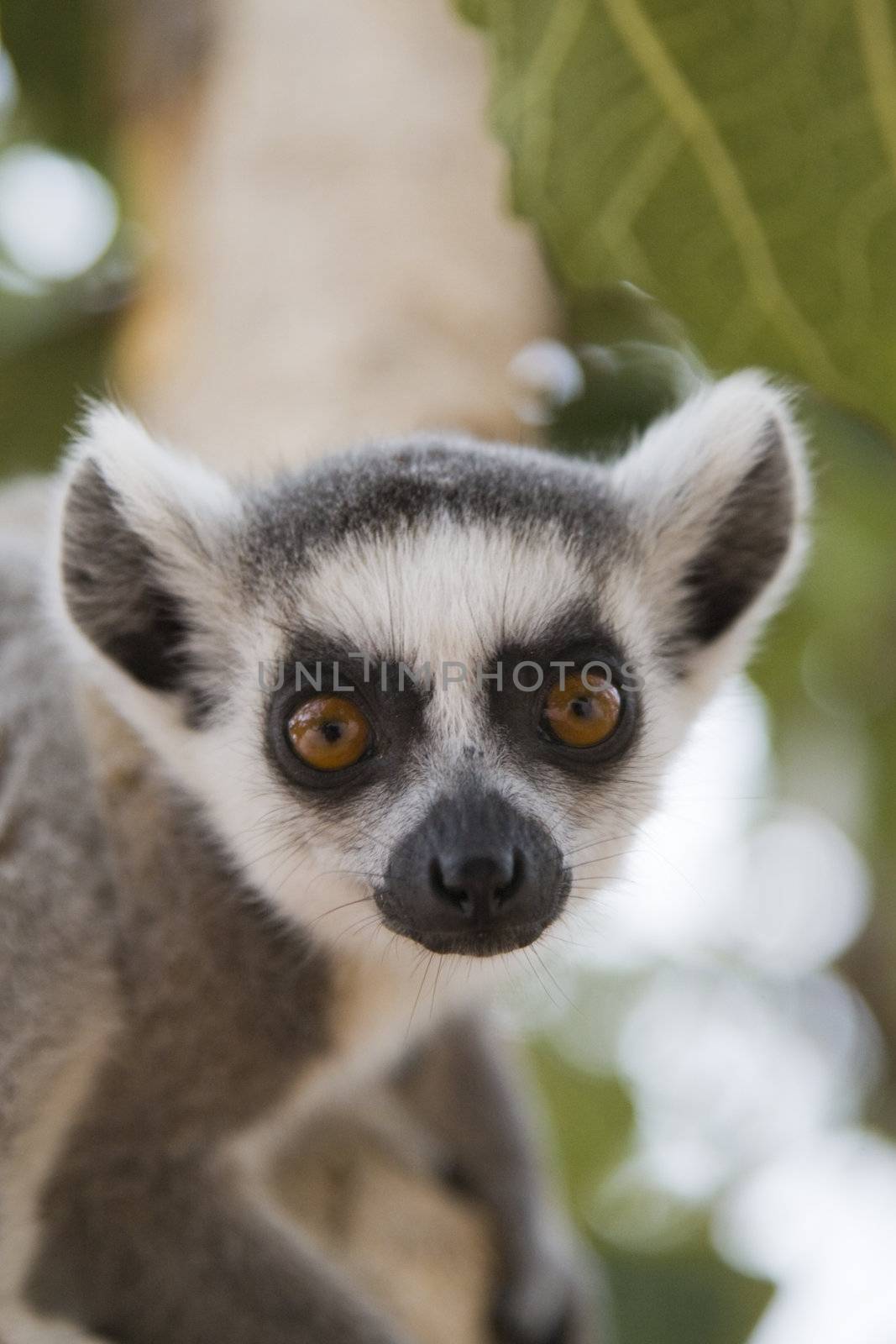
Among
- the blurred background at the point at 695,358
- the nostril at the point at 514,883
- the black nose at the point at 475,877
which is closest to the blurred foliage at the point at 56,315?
the blurred background at the point at 695,358

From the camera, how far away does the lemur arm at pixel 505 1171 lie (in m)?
2.76

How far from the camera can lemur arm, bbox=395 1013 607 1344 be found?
2.76 m

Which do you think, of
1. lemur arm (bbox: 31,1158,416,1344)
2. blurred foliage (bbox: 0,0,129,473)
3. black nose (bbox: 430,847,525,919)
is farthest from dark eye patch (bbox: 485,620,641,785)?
blurred foliage (bbox: 0,0,129,473)

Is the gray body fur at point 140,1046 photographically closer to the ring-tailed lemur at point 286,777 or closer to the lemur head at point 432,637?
the ring-tailed lemur at point 286,777

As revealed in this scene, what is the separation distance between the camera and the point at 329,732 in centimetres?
217

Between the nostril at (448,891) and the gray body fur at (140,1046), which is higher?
the nostril at (448,891)

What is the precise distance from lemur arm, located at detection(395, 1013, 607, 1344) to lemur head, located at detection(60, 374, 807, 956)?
85 centimetres

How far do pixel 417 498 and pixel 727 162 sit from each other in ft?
2.44

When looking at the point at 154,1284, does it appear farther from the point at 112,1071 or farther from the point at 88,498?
the point at 88,498

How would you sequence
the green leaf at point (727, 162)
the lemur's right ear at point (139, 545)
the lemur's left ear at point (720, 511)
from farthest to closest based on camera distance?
the lemur's left ear at point (720, 511)
the lemur's right ear at point (139, 545)
the green leaf at point (727, 162)

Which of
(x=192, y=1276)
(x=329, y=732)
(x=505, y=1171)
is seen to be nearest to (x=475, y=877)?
(x=329, y=732)

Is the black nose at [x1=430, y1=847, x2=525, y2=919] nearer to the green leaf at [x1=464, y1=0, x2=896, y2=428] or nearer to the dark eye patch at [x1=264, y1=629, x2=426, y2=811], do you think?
the dark eye patch at [x1=264, y1=629, x2=426, y2=811]

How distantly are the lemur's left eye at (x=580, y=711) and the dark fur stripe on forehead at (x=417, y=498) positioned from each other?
0.30 m

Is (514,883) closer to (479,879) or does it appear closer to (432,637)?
(479,879)
